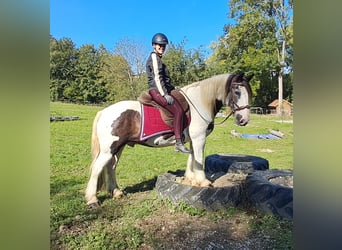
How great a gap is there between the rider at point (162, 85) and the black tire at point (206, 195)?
18 centimetres

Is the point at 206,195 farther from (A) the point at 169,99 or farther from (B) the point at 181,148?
(A) the point at 169,99

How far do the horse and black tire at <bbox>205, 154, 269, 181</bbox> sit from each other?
10 cm

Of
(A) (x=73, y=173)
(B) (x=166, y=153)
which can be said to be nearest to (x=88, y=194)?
(A) (x=73, y=173)

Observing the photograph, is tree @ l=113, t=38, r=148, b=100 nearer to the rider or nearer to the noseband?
the rider

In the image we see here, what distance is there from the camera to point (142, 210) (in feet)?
4.25

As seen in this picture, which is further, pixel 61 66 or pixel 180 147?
pixel 180 147

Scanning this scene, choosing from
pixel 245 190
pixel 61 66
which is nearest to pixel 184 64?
pixel 61 66

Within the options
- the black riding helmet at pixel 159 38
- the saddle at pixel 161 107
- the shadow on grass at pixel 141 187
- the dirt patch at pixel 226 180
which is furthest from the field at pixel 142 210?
the black riding helmet at pixel 159 38

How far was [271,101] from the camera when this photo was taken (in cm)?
129

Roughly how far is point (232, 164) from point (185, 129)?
29 cm

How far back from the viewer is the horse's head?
1287mm
